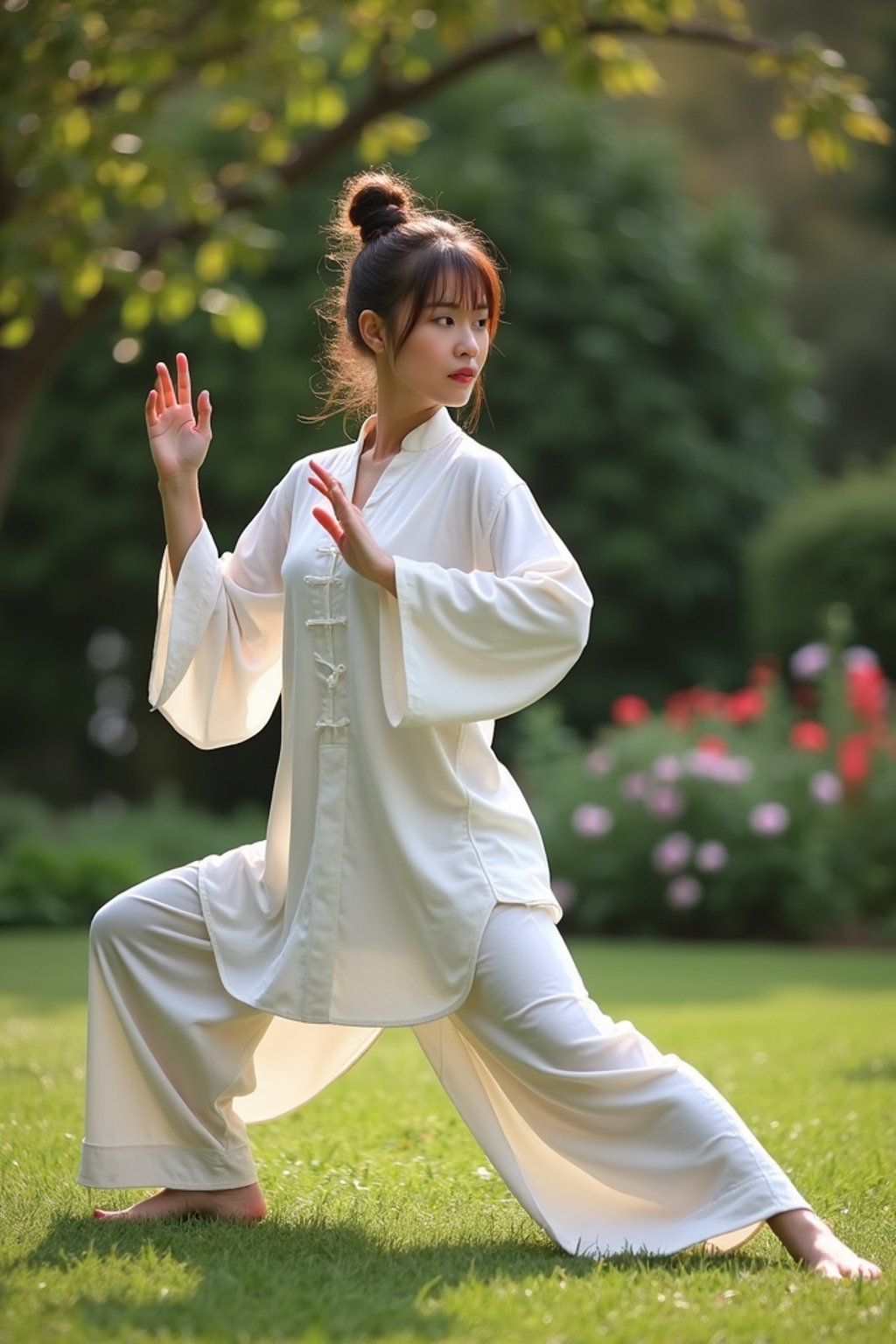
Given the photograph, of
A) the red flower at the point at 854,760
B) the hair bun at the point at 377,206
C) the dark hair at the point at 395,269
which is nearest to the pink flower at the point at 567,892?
the red flower at the point at 854,760

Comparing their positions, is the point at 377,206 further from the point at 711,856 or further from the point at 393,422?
the point at 711,856

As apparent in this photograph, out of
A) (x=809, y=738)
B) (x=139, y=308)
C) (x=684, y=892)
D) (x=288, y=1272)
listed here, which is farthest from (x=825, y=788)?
(x=288, y=1272)

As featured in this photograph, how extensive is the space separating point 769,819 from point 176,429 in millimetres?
6525

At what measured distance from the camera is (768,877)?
9898 millimetres

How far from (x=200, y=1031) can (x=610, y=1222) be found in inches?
35.4

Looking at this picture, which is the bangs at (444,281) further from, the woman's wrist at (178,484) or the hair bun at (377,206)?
the woman's wrist at (178,484)

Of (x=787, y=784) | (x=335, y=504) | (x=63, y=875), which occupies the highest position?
(x=335, y=504)

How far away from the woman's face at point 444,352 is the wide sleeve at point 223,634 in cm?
45

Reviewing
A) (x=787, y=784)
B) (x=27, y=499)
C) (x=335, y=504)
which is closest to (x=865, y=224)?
(x=27, y=499)

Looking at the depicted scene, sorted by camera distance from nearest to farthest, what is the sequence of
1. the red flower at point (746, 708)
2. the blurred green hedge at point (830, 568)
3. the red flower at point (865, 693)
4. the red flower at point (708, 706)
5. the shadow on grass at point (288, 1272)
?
the shadow on grass at point (288, 1272) → the red flower at point (865, 693) → the red flower at point (746, 708) → the red flower at point (708, 706) → the blurred green hedge at point (830, 568)

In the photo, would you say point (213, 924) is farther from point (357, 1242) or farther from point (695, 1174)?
point (695, 1174)

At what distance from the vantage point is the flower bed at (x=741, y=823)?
9.86 m

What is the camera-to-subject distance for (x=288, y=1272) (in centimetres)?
310

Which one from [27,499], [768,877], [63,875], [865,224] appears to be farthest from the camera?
[865,224]
